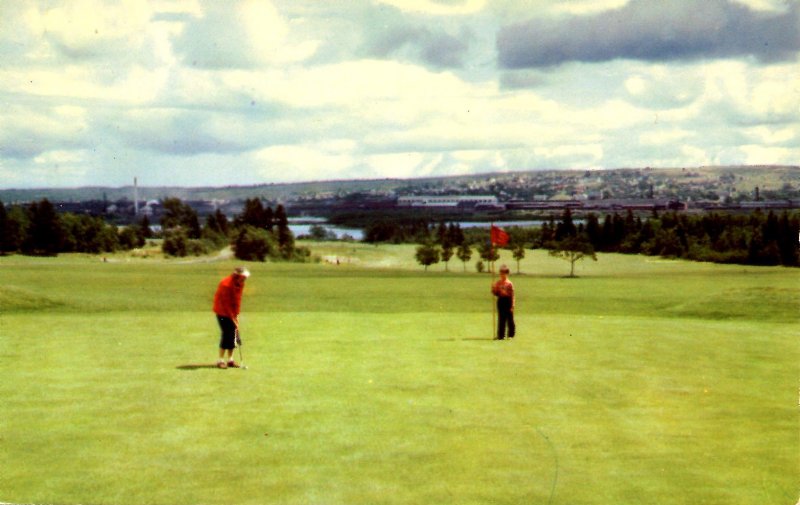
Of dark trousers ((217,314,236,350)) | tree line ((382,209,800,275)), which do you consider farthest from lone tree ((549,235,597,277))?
dark trousers ((217,314,236,350))

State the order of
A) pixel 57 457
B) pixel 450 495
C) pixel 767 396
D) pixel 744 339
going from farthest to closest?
pixel 744 339 → pixel 767 396 → pixel 57 457 → pixel 450 495

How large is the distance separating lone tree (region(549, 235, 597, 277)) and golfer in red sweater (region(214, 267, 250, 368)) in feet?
155

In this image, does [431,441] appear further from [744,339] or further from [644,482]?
[744,339]

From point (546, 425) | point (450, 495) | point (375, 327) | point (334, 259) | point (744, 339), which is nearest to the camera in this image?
point (450, 495)

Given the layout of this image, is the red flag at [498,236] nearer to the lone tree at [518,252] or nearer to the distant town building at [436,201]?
the lone tree at [518,252]

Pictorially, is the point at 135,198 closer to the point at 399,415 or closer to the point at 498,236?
the point at 498,236

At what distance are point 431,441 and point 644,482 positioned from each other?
307 centimetres

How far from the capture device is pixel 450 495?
937cm

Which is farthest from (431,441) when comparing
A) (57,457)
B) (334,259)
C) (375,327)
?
(334,259)

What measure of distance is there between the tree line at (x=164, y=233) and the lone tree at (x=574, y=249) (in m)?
23.4

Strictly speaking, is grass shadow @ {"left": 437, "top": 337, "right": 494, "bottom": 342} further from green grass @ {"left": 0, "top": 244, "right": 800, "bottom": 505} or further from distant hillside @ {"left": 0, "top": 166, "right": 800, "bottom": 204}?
distant hillside @ {"left": 0, "top": 166, "right": 800, "bottom": 204}

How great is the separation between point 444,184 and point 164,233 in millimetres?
25838

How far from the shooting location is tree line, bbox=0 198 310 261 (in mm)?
64500

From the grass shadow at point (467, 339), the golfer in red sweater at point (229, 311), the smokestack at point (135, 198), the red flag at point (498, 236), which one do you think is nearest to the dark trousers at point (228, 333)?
the golfer in red sweater at point (229, 311)
